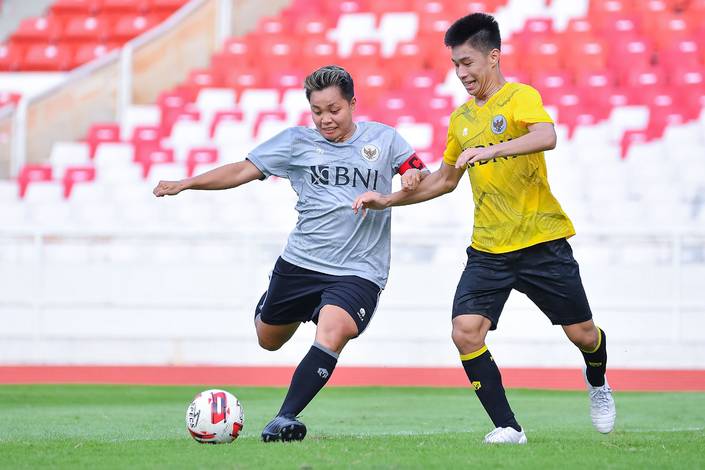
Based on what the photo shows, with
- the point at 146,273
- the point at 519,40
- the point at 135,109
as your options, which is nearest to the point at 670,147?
the point at 519,40

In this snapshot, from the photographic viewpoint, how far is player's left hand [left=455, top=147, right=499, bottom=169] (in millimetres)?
6145

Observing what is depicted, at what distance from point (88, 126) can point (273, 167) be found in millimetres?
15212

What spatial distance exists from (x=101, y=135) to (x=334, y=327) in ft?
47.7

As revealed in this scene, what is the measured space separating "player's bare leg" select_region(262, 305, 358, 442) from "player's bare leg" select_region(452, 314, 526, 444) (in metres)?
0.62

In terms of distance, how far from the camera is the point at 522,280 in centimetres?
666

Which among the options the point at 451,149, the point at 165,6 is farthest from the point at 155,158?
the point at 451,149

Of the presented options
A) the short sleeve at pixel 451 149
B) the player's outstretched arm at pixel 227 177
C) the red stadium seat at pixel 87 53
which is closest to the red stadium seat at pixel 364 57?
the red stadium seat at pixel 87 53

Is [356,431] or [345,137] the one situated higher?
[345,137]

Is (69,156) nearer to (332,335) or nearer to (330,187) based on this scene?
(330,187)

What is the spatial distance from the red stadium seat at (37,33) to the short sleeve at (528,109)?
21.1 meters

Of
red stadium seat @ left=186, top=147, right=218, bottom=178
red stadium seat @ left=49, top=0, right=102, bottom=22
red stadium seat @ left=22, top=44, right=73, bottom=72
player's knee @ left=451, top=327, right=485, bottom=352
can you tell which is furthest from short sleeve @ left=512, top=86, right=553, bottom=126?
red stadium seat @ left=49, top=0, right=102, bottom=22

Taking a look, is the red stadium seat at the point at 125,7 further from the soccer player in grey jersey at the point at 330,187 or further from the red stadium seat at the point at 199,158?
the soccer player in grey jersey at the point at 330,187

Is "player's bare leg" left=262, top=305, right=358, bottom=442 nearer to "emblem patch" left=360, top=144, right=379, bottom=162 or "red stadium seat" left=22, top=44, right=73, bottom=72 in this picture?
"emblem patch" left=360, top=144, right=379, bottom=162

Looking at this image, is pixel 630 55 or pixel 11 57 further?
pixel 11 57
